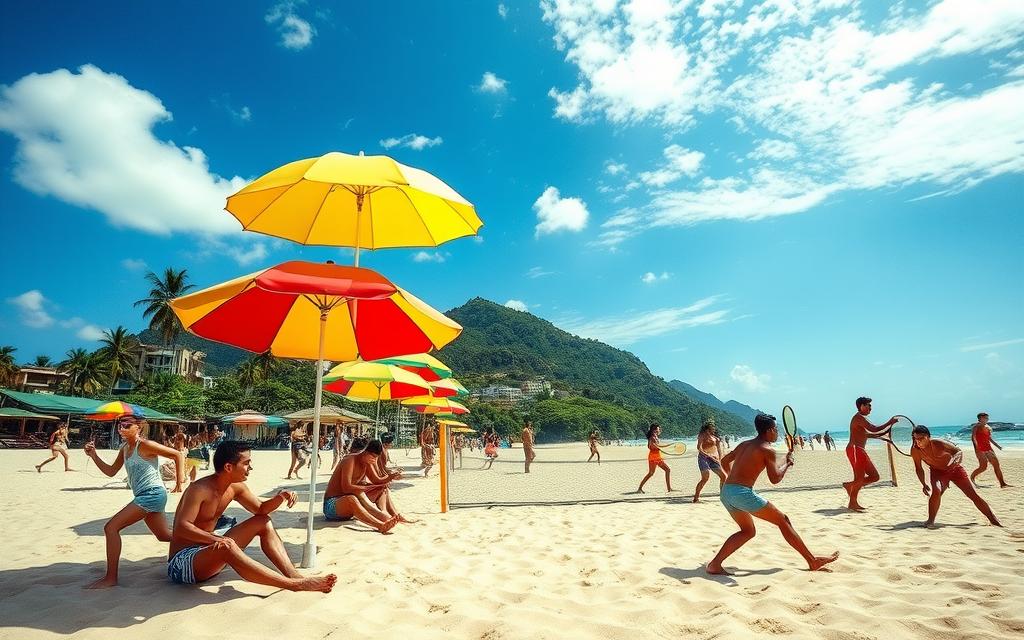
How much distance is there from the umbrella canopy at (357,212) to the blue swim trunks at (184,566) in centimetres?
301

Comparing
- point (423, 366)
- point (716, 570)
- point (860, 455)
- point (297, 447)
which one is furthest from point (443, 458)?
point (297, 447)

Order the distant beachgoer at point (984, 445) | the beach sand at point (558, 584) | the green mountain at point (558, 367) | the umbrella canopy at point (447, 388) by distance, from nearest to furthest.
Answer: the beach sand at point (558, 584), the distant beachgoer at point (984, 445), the umbrella canopy at point (447, 388), the green mountain at point (558, 367)

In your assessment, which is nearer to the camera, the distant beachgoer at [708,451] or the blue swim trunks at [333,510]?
the blue swim trunks at [333,510]

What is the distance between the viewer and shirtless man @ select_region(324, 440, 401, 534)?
6133 mm

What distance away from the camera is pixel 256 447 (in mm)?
44531

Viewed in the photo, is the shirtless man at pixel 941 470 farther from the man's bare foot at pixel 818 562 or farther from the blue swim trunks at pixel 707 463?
the blue swim trunks at pixel 707 463

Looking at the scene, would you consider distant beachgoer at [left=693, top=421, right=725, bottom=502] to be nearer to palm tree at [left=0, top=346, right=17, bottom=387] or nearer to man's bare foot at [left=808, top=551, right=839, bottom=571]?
man's bare foot at [left=808, top=551, right=839, bottom=571]

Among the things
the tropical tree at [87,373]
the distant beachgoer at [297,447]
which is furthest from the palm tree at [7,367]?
the distant beachgoer at [297,447]

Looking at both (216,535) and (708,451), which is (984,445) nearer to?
(708,451)

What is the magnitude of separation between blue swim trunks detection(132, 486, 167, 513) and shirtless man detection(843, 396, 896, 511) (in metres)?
8.50

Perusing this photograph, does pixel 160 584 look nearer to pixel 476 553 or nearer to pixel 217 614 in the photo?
pixel 217 614

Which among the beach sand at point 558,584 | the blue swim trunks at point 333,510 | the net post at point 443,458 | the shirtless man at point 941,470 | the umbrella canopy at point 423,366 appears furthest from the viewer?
the umbrella canopy at point 423,366

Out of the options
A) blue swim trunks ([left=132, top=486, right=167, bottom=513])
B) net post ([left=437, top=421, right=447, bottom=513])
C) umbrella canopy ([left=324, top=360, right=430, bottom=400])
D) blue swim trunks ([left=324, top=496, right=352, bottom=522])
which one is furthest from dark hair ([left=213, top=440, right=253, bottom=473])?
net post ([left=437, top=421, right=447, bottom=513])

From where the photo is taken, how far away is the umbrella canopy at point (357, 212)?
191 inches
